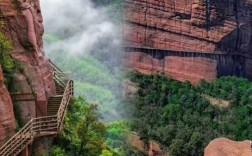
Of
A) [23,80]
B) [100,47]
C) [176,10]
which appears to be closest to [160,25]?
[176,10]

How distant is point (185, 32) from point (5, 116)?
27.4m

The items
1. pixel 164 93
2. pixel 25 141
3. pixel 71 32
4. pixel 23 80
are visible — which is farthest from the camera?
pixel 71 32

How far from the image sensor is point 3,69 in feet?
46.9

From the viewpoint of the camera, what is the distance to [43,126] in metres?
14.3

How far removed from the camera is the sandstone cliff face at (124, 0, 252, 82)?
39.7 m

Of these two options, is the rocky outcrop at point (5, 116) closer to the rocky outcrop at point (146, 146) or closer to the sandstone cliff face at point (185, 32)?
the rocky outcrop at point (146, 146)

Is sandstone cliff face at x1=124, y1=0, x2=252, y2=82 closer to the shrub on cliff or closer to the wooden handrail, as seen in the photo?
the wooden handrail

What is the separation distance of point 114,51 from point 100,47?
1.64 metres

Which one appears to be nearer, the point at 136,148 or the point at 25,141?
the point at 25,141

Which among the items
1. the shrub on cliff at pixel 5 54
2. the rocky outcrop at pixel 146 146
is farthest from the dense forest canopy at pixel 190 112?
the shrub on cliff at pixel 5 54

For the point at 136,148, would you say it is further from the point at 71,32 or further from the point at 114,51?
the point at 71,32

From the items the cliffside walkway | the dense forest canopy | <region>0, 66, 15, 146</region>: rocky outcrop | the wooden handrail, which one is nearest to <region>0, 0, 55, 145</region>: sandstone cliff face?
the wooden handrail

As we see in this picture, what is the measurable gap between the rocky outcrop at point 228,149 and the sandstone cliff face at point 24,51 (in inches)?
160

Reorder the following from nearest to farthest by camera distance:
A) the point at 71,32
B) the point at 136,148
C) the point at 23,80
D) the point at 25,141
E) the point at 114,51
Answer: the point at 25,141, the point at 23,80, the point at 136,148, the point at 114,51, the point at 71,32
